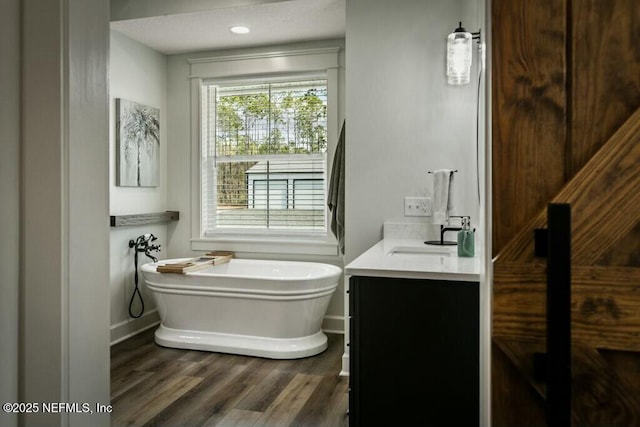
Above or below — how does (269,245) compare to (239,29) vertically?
below

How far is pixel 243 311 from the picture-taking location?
3.42 metres

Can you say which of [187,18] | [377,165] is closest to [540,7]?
[377,165]

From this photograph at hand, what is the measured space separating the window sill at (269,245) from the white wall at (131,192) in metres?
0.45

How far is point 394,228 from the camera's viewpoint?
2.96 meters

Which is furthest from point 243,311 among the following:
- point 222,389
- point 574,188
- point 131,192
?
point 574,188

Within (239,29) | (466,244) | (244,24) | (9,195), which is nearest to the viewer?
(9,195)

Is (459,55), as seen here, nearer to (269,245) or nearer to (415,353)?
(415,353)

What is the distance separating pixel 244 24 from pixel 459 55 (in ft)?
5.88

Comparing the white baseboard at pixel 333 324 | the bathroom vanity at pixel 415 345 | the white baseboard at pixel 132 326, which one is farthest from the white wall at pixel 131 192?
the bathroom vanity at pixel 415 345

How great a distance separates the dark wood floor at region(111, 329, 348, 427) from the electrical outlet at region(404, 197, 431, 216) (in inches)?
44.4

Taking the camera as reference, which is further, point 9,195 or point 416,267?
point 416,267

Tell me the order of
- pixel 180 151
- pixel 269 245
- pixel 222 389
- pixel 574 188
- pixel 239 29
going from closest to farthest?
pixel 574 188, pixel 222 389, pixel 239 29, pixel 269 245, pixel 180 151

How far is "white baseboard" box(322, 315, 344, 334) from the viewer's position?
3939 mm

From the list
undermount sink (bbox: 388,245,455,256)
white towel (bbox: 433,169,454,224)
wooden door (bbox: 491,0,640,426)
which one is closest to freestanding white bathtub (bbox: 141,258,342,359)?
undermount sink (bbox: 388,245,455,256)
